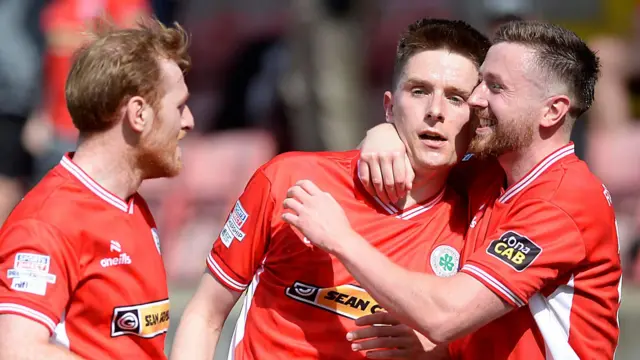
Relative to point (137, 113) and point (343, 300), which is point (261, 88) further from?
point (343, 300)

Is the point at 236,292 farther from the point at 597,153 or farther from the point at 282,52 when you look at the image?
the point at 282,52

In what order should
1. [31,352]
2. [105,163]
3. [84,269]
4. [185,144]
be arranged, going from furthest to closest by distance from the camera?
[185,144] < [105,163] < [84,269] < [31,352]

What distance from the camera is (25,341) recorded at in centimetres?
351


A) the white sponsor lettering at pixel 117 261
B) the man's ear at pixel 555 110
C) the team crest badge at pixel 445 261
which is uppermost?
the man's ear at pixel 555 110

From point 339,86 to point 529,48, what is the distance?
17.5ft

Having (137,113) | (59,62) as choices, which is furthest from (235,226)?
(59,62)

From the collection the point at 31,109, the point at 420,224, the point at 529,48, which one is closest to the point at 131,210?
the point at 420,224

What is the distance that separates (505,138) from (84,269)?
153 cm

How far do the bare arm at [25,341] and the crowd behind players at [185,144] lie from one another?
3907mm

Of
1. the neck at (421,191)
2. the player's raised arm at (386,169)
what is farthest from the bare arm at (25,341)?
the neck at (421,191)

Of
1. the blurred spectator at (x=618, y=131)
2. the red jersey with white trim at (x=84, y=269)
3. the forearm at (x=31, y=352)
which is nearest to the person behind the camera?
the forearm at (x=31, y=352)

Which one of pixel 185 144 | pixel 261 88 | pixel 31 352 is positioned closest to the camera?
pixel 31 352

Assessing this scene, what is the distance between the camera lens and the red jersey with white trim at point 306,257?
395 cm

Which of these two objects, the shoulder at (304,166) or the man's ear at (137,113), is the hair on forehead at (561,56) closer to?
the shoulder at (304,166)
